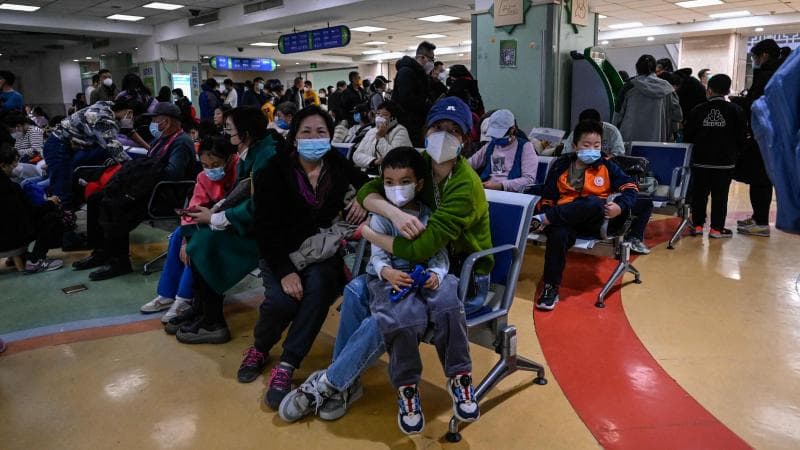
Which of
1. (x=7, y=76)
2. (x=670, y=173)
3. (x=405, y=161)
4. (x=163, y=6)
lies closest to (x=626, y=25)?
(x=163, y=6)

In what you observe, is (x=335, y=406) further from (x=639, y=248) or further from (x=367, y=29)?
(x=367, y=29)

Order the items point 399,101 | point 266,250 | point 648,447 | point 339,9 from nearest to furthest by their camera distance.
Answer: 1. point 648,447
2. point 266,250
3. point 399,101
4. point 339,9

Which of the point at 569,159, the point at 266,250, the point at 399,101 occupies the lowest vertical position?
the point at 266,250

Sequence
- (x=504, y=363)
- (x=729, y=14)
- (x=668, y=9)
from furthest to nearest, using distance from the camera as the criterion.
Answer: (x=729, y=14) < (x=668, y=9) < (x=504, y=363)

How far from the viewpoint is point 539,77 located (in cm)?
571

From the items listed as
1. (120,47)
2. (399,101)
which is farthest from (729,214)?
(120,47)

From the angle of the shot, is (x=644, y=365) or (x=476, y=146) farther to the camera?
(x=476, y=146)

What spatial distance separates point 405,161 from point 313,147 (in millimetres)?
590

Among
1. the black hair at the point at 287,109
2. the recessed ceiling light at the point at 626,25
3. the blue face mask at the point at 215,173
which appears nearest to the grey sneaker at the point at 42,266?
the blue face mask at the point at 215,173

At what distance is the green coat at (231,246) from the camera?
2729 millimetres

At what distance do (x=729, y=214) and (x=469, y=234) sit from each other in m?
4.83

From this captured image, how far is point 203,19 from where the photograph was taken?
42.0 feet

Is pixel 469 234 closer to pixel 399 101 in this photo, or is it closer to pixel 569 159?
pixel 569 159

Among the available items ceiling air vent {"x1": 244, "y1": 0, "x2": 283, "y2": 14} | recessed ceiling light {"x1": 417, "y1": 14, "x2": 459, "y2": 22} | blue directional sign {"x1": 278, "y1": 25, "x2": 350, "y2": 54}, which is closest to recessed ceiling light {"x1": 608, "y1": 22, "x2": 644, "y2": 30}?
recessed ceiling light {"x1": 417, "y1": 14, "x2": 459, "y2": 22}
